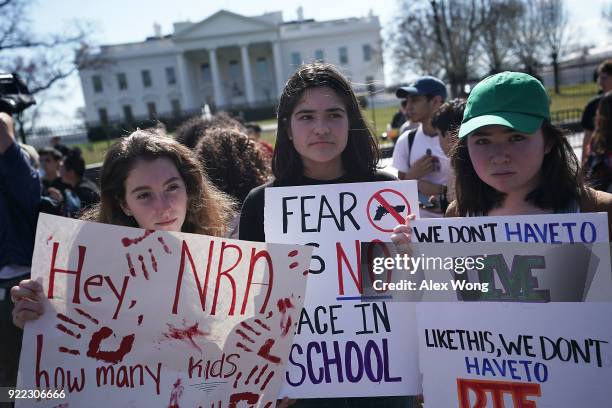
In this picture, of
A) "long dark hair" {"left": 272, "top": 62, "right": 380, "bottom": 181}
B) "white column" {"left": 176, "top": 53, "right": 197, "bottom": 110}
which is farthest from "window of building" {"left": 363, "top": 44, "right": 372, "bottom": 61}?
"long dark hair" {"left": 272, "top": 62, "right": 380, "bottom": 181}

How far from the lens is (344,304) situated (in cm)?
191

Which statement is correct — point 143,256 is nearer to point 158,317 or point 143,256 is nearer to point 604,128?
point 158,317

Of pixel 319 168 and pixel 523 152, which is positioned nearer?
pixel 523 152

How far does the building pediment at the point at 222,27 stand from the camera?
64250 millimetres

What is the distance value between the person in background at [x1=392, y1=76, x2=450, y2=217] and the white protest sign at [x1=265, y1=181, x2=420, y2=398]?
1.98 meters

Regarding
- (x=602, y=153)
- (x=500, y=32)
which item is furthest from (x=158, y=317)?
(x=500, y=32)

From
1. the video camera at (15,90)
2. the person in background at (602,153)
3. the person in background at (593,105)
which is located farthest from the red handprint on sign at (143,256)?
the person in background at (593,105)

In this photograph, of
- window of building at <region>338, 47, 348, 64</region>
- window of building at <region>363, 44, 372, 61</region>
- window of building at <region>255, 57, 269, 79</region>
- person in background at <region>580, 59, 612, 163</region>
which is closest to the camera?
person in background at <region>580, 59, 612, 163</region>

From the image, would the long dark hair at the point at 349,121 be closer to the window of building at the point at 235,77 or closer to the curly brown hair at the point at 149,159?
the curly brown hair at the point at 149,159

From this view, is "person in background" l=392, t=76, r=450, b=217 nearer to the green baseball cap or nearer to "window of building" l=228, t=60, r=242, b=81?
the green baseball cap

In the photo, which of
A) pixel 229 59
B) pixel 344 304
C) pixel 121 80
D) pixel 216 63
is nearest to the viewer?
pixel 344 304

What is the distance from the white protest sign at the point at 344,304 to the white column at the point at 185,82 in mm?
65912

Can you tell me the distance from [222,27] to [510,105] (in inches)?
2669

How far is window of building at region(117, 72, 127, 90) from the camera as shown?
67500 millimetres
